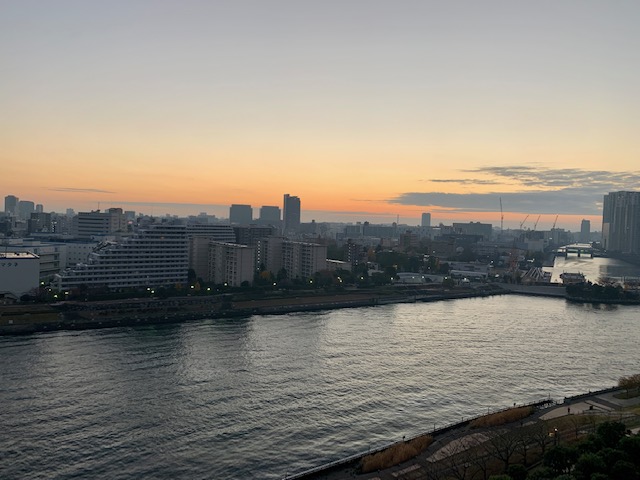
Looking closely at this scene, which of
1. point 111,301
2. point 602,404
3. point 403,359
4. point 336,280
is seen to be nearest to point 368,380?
point 403,359

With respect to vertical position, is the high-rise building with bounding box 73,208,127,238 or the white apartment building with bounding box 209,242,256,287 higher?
the high-rise building with bounding box 73,208,127,238

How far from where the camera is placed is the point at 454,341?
12.3m

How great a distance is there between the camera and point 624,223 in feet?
181

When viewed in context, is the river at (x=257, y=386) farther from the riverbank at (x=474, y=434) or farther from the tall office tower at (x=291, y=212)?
the tall office tower at (x=291, y=212)

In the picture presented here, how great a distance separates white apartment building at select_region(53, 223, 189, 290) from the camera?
51.3 ft

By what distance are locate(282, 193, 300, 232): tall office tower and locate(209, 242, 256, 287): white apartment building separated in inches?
1889

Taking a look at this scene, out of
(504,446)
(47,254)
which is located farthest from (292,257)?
(504,446)

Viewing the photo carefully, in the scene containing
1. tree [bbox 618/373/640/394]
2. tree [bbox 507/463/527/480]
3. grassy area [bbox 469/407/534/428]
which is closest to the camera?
tree [bbox 507/463/527/480]

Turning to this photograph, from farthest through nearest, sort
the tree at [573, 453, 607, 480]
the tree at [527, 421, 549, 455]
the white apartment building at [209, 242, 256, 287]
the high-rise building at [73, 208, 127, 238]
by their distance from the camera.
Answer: the high-rise building at [73, 208, 127, 238]
the white apartment building at [209, 242, 256, 287]
the tree at [527, 421, 549, 455]
the tree at [573, 453, 607, 480]

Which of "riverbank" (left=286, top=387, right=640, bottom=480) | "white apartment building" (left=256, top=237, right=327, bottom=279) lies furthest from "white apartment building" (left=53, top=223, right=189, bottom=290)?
"riverbank" (left=286, top=387, right=640, bottom=480)

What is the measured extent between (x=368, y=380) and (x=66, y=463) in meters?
4.75

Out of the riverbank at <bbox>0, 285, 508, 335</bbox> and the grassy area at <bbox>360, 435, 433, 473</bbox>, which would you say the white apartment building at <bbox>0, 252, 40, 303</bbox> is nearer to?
the riverbank at <bbox>0, 285, 508, 335</bbox>

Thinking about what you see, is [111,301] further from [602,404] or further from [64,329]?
[602,404]

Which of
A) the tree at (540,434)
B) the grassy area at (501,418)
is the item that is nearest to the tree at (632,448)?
the tree at (540,434)
